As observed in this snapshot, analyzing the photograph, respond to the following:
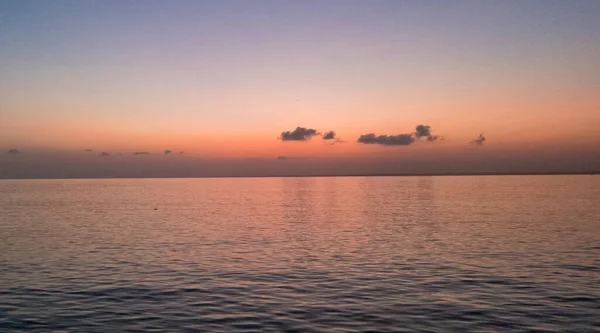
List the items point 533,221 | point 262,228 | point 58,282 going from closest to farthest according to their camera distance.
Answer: point 58,282 → point 262,228 → point 533,221

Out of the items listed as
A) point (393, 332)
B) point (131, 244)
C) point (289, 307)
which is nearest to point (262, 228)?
point (131, 244)

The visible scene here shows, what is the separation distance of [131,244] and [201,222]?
71.8 feet

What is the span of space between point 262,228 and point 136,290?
111 feet

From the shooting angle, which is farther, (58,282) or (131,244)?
(131,244)

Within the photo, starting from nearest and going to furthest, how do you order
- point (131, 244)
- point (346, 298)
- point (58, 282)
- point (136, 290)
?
1. point (346, 298)
2. point (136, 290)
3. point (58, 282)
4. point (131, 244)

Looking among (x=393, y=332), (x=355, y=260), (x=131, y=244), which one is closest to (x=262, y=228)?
(x=131, y=244)

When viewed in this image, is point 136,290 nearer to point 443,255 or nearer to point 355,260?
point 355,260

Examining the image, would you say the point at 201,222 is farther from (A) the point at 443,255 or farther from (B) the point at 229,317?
(B) the point at 229,317

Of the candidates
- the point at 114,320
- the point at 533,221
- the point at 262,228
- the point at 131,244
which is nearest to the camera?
the point at 114,320

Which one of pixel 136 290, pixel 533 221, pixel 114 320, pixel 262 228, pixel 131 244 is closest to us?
pixel 114 320

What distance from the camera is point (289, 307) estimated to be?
80.3 ft

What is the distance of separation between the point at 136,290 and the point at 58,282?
6.06 metres

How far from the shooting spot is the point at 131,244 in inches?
1882

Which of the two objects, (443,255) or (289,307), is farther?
(443,255)
